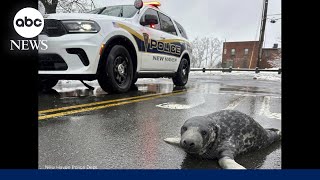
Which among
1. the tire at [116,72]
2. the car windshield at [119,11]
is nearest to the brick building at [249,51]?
the tire at [116,72]

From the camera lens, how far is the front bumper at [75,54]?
3.30 meters

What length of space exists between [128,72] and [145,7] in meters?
1.38

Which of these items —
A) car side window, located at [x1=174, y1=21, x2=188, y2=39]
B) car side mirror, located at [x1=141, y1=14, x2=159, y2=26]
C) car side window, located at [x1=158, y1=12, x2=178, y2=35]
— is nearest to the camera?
car side mirror, located at [x1=141, y1=14, x2=159, y2=26]

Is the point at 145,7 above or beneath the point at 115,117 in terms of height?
above

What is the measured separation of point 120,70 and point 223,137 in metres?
3.05

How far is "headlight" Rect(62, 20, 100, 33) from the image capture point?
358cm

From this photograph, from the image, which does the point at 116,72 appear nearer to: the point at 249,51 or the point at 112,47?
the point at 112,47

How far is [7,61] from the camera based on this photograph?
1320 mm

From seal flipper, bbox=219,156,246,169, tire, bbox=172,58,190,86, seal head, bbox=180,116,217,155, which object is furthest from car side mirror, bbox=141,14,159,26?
seal flipper, bbox=219,156,246,169

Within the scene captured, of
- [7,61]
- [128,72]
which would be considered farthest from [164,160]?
[128,72]

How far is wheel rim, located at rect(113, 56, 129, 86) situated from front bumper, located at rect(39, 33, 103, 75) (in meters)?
0.48

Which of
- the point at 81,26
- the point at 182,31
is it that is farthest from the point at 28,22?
the point at 182,31

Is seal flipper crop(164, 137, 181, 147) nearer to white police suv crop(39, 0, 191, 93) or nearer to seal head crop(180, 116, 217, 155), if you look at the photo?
seal head crop(180, 116, 217, 155)

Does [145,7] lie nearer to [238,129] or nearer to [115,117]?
[115,117]
